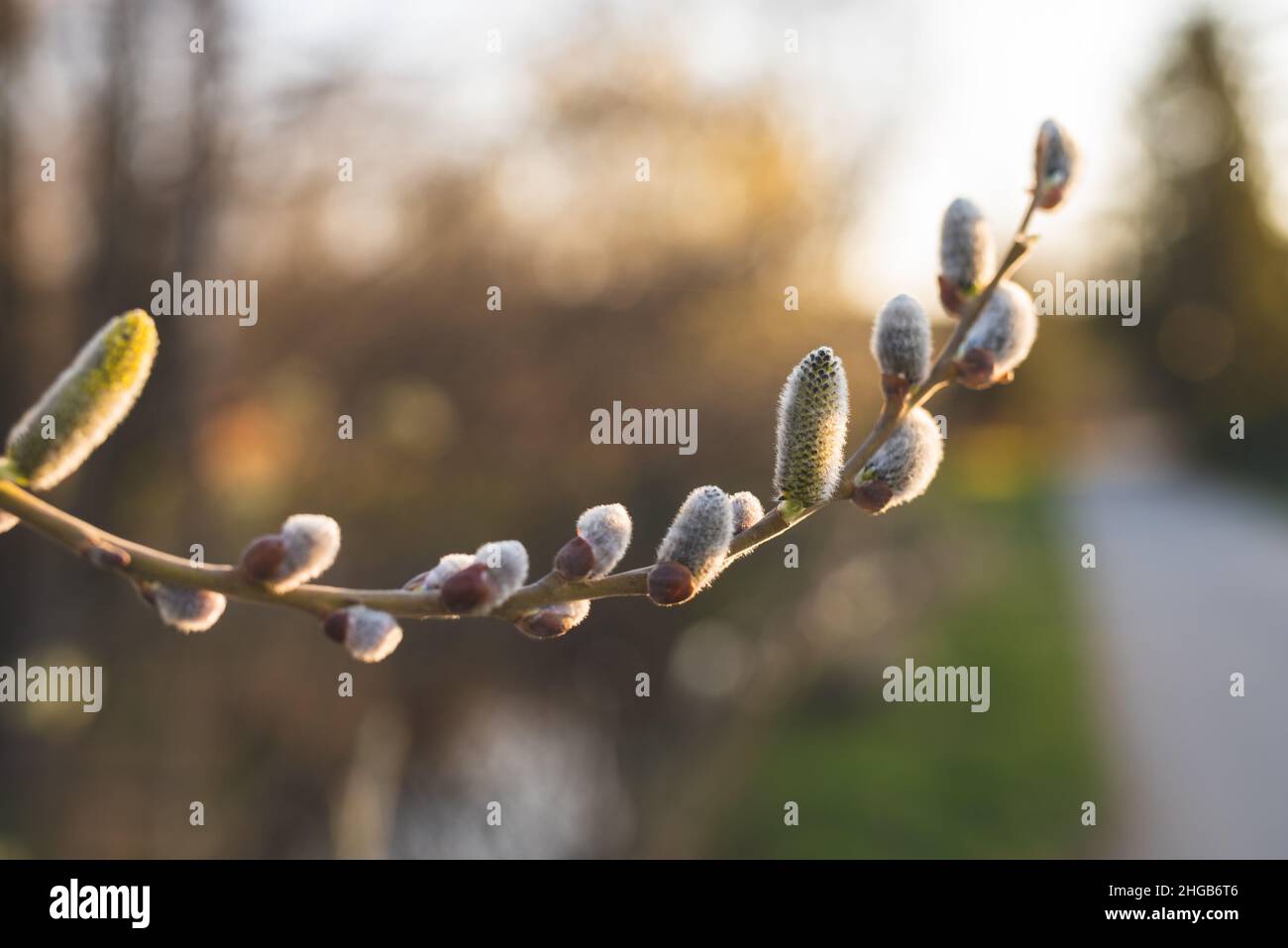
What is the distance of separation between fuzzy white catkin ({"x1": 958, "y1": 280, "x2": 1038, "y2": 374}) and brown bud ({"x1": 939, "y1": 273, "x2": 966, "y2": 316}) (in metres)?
0.03

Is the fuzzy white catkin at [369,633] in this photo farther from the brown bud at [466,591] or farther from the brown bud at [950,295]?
the brown bud at [950,295]

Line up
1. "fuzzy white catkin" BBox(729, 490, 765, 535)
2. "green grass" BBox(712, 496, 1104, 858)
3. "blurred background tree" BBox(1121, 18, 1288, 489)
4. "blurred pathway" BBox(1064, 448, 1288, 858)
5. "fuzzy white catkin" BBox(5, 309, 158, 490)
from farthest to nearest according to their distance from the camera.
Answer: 1. "blurred background tree" BBox(1121, 18, 1288, 489)
2. "blurred pathway" BBox(1064, 448, 1288, 858)
3. "green grass" BBox(712, 496, 1104, 858)
4. "fuzzy white catkin" BBox(729, 490, 765, 535)
5. "fuzzy white catkin" BBox(5, 309, 158, 490)

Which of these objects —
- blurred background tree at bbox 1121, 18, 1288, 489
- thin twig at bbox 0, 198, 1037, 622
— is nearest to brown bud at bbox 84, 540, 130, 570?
thin twig at bbox 0, 198, 1037, 622

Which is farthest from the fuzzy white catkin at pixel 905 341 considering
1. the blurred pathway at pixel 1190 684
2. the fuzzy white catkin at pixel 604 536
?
the blurred pathway at pixel 1190 684

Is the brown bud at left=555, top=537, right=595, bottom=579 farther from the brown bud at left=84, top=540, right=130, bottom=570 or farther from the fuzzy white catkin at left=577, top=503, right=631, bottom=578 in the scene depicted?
the brown bud at left=84, top=540, right=130, bottom=570

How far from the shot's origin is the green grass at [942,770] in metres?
5.47

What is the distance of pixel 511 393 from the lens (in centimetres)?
491

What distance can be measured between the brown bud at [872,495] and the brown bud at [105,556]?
1.63ft

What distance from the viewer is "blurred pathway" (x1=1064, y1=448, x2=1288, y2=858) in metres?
5.64

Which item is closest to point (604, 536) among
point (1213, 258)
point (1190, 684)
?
point (1190, 684)

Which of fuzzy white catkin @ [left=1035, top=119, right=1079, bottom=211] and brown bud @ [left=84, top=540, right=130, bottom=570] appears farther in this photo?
fuzzy white catkin @ [left=1035, top=119, right=1079, bottom=211]

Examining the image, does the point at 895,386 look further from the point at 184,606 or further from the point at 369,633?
the point at 184,606

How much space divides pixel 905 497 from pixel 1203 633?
9.46 m

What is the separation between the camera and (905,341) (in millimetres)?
847
